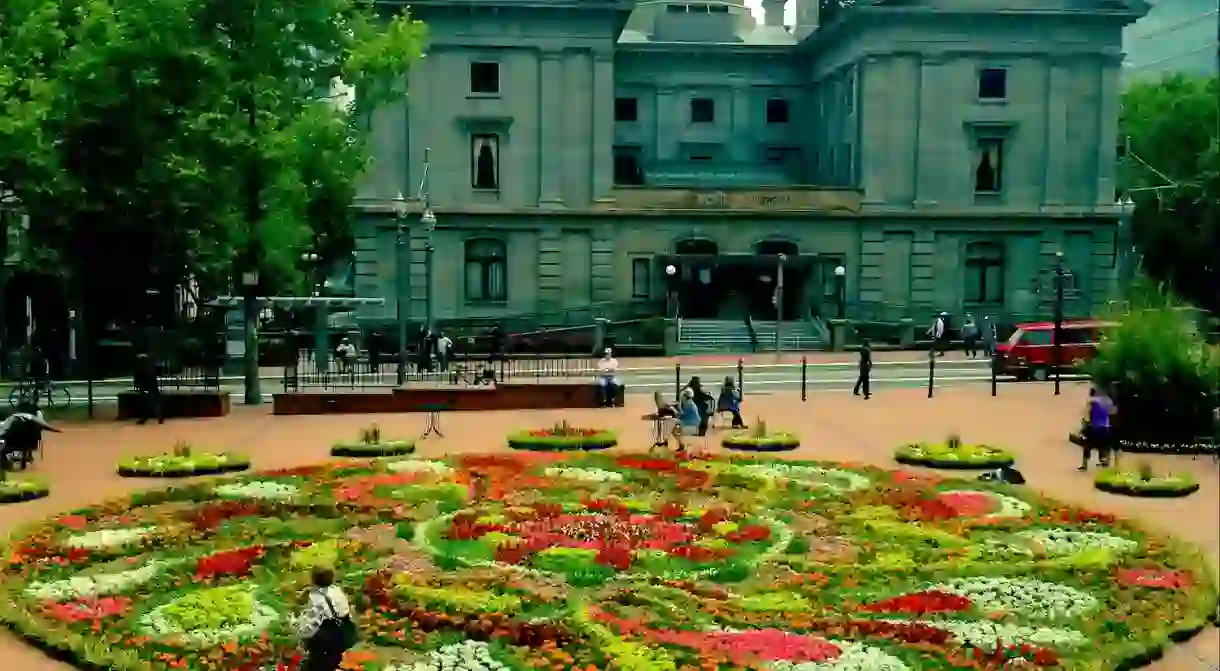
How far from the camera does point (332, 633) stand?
9.04 m

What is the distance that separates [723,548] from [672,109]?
48739 mm

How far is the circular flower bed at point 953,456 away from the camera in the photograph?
20.9 metres

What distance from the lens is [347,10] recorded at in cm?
3441

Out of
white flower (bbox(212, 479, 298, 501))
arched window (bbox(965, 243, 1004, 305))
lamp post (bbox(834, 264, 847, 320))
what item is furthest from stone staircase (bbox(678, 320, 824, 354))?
white flower (bbox(212, 479, 298, 501))

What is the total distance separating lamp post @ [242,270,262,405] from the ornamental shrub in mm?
20069

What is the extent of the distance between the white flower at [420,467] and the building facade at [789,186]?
2899 cm

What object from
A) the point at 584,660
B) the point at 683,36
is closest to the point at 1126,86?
the point at 683,36

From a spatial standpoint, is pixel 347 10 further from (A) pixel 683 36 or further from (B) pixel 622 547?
(A) pixel 683 36

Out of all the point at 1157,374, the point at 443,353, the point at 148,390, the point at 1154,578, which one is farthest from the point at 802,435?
the point at 443,353

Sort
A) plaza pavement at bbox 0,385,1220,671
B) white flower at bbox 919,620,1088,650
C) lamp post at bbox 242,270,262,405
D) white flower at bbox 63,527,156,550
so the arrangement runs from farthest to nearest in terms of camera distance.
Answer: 1. lamp post at bbox 242,270,262,405
2. plaza pavement at bbox 0,385,1220,671
3. white flower at bbox 63,527,156,550
4. white flower at bbox 919,620,1088,650

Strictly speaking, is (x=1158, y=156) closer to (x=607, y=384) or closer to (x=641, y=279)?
(x=641, y=279)

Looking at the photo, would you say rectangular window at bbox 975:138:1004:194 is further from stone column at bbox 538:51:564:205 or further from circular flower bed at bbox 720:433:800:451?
circular flower bed at bbox 720:433:800:451

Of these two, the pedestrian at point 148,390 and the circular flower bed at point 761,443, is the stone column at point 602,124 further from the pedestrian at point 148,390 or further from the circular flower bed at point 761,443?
the circular flower bed at point 761,443

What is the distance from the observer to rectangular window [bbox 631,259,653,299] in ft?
169
